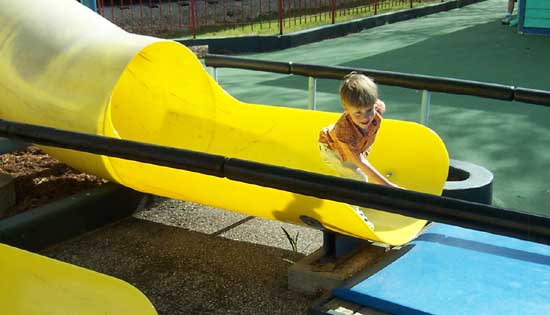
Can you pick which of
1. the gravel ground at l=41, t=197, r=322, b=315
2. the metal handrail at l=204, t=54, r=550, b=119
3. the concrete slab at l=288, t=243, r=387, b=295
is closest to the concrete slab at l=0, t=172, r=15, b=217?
the gravel ground at l=41, t=197, r=322, b=315

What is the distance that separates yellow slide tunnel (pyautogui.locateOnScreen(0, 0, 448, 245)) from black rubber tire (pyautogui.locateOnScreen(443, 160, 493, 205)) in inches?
3.9

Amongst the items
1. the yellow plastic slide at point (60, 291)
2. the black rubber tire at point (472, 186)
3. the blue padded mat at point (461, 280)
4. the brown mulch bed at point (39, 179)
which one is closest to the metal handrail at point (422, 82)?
the black rubber tire at point (472, 186)

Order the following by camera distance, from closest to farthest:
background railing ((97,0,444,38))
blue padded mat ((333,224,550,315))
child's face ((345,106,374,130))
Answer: blue padded mat ((333,224,550,315)), child's face ((345,106,374,130)), background railing ((97,0,444,38))

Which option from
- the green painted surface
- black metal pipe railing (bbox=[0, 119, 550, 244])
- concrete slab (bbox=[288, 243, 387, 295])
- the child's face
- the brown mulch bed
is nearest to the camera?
black metal pipe railing (bbox=[0, 119, 550, 244])

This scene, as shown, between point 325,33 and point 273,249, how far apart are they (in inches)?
342

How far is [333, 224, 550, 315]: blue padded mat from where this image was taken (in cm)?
276

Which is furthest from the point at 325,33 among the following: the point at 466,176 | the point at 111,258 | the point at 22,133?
the point at 22,133

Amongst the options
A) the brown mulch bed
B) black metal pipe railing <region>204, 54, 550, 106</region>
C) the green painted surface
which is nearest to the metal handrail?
black metal pipe railing <region>204, 54, 550, 106</region>

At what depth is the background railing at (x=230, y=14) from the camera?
43.1ft

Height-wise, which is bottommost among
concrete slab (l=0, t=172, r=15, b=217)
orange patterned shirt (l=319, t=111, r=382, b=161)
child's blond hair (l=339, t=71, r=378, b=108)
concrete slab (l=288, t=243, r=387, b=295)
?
concrete slab (l=288, t=243, r=387, b=295)

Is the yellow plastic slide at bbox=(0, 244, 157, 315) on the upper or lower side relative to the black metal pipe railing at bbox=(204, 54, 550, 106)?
lower

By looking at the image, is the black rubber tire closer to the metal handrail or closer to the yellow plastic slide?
the metal handrail

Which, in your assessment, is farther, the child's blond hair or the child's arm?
the child's arm

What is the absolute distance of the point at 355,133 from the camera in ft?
11.6
